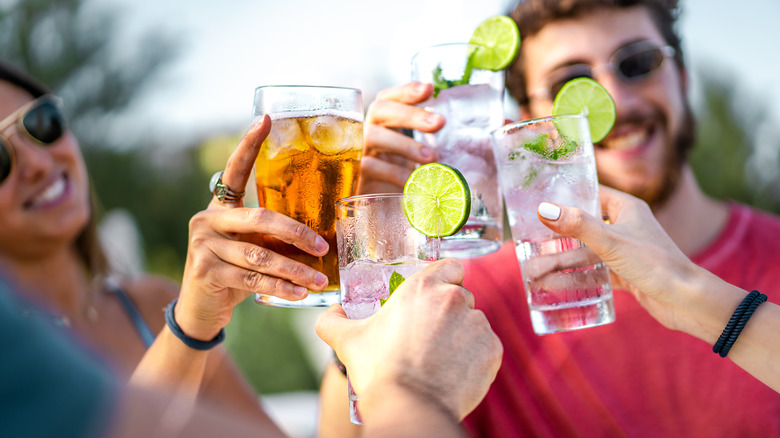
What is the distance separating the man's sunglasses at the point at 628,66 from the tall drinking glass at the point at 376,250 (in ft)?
6.24

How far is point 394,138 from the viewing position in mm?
2281

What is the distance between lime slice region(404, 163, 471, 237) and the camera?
167 centimetres

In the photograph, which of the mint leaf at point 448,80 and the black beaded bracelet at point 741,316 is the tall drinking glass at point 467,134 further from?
the black beaded bracelet at point 741,316

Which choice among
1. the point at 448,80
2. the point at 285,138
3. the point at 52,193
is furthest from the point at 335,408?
A: the point at 52,193

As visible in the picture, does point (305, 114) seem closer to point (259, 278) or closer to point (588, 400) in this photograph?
point (259, 278)

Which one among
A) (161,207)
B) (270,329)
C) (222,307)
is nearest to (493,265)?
(222,307)

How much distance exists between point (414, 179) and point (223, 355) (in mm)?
2075

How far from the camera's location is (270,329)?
838 cm

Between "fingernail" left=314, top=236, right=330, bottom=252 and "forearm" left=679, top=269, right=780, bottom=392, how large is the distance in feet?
3.69

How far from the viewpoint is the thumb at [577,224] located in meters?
1.75

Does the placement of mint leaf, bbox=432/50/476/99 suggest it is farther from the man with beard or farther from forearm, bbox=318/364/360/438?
forearm, bbox=318/364/360/438

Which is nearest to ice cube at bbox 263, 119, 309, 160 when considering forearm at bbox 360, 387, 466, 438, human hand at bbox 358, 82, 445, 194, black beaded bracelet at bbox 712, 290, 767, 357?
human hand at bbox 358, 82, 445, 194

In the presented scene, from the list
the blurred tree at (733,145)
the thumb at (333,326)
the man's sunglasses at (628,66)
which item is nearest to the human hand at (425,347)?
the thumb at (333,326)

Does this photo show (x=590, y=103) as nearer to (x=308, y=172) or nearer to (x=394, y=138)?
(x=394, y=138)
